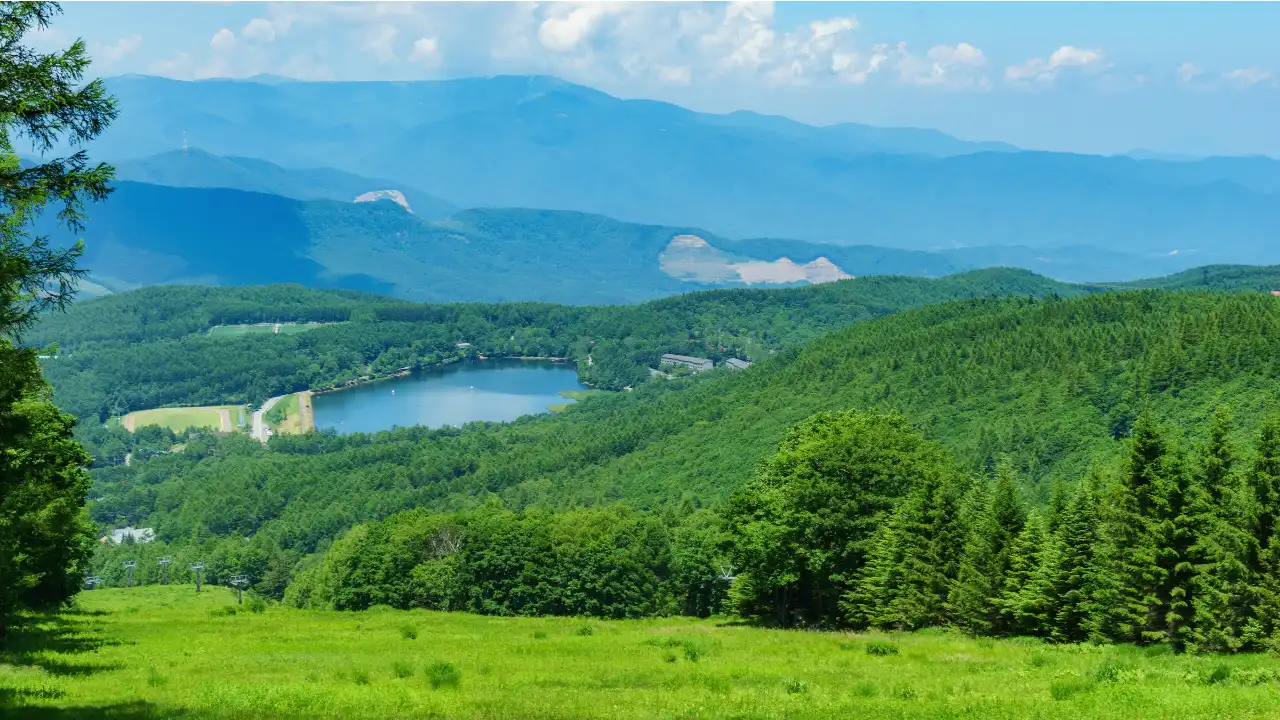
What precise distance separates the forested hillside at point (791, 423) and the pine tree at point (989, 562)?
35546 mm

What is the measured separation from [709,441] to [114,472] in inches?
3943

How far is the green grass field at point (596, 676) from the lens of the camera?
53.2 feet

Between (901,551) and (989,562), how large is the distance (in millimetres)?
3764

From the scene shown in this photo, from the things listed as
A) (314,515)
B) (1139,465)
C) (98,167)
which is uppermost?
(98,167)

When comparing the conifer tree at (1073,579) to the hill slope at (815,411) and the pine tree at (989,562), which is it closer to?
the pine tree at (989,562)

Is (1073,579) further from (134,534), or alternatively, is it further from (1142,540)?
(134,534)

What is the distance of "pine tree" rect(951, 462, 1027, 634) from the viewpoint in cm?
3509

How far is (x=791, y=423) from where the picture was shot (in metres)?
125

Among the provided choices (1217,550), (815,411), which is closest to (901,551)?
(1217,550)

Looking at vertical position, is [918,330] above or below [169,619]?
above

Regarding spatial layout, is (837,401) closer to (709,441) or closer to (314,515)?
(709,441)

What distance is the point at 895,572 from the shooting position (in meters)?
38.6

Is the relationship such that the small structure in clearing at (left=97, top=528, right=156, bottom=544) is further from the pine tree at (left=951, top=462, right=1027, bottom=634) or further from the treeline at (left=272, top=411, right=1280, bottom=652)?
the pine tree at (left=951, top=462, right=1027, bottom=634)

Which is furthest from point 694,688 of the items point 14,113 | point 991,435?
point 991,435
